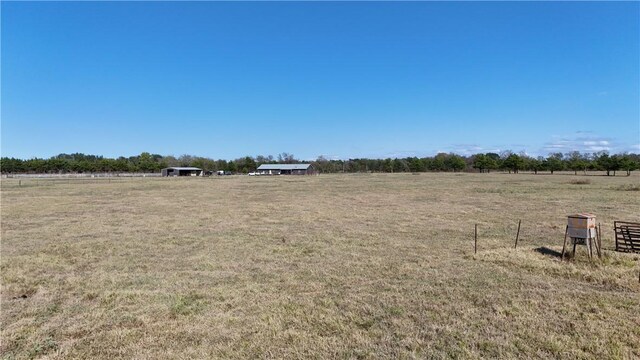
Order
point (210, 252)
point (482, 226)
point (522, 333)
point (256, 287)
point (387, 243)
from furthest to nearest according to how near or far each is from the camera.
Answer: point (482, 226) < point (387, 243) < point (210, 252) < point (256, 287) < point (522, 333)

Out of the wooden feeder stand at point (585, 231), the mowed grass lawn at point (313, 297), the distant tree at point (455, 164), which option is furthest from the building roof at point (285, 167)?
the wooden feeder stand at point (585, 231)

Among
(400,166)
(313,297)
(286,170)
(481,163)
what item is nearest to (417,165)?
(400,166)

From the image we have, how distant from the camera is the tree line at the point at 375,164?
107m

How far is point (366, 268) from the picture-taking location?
9016 mm

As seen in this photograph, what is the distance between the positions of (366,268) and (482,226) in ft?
30.2

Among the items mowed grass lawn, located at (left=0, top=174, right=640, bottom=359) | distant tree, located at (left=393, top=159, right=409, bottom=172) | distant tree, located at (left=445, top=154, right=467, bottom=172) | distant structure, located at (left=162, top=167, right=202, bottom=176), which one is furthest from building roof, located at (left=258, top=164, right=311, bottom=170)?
mowed grass lawn, located at (left=0, top=174, right=640, bottom=359)

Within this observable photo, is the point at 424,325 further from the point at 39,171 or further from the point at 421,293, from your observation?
the point at 39,171

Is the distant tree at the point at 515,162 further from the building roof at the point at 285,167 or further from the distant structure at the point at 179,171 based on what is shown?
the distant structure at the point at 179,171

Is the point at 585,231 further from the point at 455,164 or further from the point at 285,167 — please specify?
the point at 455,164

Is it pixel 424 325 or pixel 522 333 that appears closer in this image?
pixel 522 333

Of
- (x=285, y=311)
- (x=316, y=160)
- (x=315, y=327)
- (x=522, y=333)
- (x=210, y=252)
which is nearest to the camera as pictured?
(x=522, y=333)

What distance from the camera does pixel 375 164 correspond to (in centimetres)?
14925

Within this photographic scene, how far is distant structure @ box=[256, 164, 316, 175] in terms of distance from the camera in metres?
136

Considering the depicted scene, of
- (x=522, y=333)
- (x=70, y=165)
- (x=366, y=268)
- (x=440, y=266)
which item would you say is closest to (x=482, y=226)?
(x=440, y=266)
